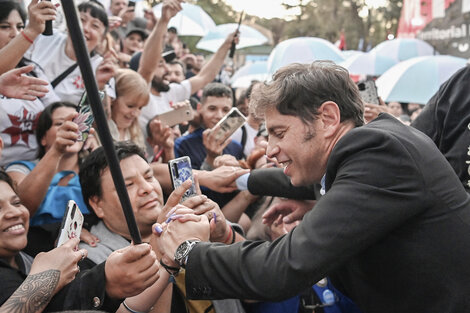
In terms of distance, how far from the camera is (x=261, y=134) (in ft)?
16.4

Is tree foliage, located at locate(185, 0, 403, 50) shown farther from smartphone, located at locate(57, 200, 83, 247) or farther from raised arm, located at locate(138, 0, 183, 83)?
smartphone, located at locate(57, 200, 83, 247)

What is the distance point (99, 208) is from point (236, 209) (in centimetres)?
112

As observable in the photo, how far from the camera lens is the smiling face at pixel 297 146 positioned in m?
2.04

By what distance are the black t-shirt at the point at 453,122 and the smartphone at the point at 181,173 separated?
4.32 feet

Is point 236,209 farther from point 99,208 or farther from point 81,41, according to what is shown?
point 81,41

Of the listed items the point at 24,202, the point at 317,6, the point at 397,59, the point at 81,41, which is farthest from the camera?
the point at 317,6

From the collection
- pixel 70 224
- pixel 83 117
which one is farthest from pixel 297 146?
pixel 83 117

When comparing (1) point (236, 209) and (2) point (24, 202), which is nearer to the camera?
(2) point (24, 202)

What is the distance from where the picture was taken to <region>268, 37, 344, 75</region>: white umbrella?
7.97 m

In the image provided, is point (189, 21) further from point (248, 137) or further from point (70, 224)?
point (70, 224)

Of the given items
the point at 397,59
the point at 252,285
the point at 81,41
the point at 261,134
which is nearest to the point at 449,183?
the point at 252,285

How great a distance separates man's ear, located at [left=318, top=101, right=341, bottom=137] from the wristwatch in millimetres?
664

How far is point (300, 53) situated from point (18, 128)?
17.9ft

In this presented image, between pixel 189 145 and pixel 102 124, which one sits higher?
pixel 102 124
